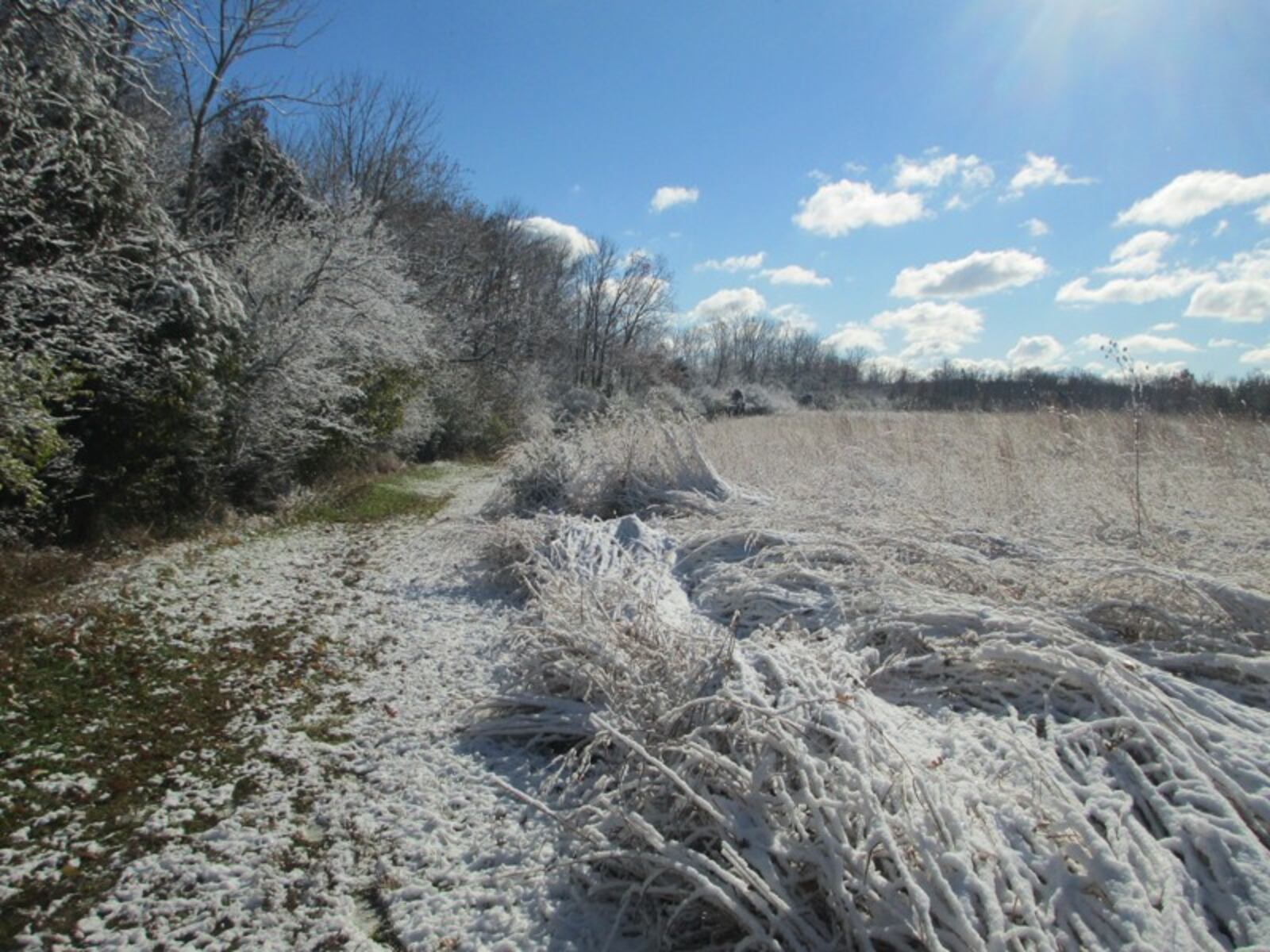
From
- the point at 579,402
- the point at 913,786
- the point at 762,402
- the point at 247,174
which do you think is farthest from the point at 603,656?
the point at 762,402

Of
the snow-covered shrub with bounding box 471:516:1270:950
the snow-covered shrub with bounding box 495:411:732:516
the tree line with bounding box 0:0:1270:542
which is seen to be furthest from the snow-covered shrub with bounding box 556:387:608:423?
the snow-covered shrub with bounding box 471:516:1270:950

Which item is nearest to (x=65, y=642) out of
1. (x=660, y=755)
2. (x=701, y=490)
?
(x=660, y=755)

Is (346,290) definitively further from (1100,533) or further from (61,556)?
(1100,533)

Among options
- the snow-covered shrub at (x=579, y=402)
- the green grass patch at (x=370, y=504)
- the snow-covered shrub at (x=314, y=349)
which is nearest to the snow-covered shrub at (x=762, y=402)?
the snow-covered shrub at (x=579, y=402)

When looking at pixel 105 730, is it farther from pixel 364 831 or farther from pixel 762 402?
pixel 762 402

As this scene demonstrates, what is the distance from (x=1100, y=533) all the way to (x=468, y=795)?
504cm

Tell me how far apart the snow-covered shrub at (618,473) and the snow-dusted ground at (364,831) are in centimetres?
331

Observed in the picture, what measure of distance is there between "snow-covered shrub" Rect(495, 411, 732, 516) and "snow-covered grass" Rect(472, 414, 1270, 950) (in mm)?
2282

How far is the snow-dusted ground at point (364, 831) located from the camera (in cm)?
201

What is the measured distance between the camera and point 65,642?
3848 millimetres

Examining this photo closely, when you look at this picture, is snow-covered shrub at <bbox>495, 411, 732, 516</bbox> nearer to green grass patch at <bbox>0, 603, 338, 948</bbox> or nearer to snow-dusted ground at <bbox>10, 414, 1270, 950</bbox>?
snow-dusted ground at <bbox>10, 414, 1270, 950</bbox>

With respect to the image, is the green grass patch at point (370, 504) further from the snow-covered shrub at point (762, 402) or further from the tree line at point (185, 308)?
the snow-covered shrub at point (762, 402)

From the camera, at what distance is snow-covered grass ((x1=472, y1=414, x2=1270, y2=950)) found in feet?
5.45

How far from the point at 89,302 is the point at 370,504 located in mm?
4609
